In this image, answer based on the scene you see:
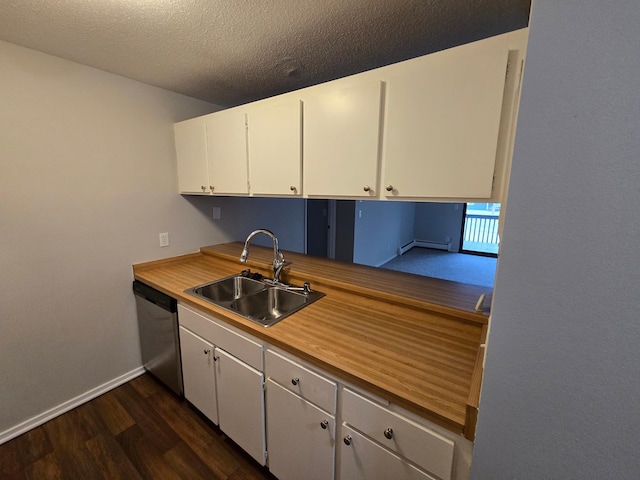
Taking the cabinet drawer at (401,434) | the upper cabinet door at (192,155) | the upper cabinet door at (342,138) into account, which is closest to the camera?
the cabinet drawer at (401,434)

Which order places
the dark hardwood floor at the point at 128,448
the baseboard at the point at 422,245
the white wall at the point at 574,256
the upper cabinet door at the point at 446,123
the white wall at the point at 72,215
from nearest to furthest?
the white wall at the point at 574,256 < the upper cabinet door at the point at 446,123 < the dark hardwood floor at the point at 128,448 < the white wall at the point at 72,215 < the baseboard at the point at 422,245

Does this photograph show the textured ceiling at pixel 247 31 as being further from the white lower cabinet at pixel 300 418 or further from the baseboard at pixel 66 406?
the baseboard at pixel 66 406

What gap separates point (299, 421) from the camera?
1.16m

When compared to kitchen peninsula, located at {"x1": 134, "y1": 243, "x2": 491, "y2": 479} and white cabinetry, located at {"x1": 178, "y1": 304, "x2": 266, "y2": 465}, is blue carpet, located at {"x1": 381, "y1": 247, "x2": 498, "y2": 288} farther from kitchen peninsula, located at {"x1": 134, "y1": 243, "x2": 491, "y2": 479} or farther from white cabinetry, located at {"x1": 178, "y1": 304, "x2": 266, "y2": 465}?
white cabinetry, located at {"x1": 178, "y1": 304, "x2": 266, "y2": 465}

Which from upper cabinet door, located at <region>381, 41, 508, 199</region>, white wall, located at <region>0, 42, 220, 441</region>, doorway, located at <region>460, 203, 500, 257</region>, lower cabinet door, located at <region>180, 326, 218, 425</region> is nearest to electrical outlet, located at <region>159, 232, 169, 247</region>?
white wall, located at <region>0, 42, 220, 441</region>

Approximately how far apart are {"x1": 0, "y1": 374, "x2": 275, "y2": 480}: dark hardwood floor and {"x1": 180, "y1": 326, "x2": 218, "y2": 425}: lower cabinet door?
0.15 m

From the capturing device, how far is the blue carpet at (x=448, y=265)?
4.75 m

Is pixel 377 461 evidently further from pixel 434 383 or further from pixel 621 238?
pixel 621 238

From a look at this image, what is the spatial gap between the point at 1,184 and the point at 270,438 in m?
2.01

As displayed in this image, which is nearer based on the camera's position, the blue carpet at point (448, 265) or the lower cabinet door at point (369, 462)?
the lower cabinet door at point (369, 462)

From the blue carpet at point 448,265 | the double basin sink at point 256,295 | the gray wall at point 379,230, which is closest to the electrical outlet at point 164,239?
the double basin sink at point 256,295

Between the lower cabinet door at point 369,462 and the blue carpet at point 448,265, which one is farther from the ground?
the lower cabinet door at point 369,462

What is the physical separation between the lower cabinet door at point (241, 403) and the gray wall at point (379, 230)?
3207 mm

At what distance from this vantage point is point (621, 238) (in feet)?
1.42
